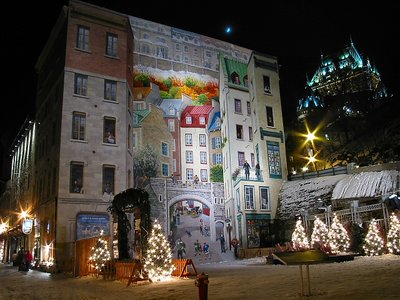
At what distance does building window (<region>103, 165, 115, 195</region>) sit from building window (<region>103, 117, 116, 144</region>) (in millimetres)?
2128

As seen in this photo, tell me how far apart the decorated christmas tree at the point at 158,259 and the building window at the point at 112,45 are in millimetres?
19676

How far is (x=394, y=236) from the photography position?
19625 mm

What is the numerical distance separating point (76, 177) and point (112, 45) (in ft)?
38.7

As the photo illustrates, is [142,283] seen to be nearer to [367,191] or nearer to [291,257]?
[291,257]

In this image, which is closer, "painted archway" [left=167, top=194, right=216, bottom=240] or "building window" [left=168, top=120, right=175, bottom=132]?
"painted archway" [left=167, top=194, right=216, bottom=240]

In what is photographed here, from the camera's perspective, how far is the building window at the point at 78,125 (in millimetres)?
27734

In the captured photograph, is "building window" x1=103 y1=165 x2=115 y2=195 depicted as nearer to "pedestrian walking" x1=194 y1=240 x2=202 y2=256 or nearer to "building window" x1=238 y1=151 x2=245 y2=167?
"pedestrian walking" x1=194 y1=240 x2=202 y2=256

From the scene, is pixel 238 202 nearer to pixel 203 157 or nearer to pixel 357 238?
pixel 203 157

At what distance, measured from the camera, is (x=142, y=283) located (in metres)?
14.4

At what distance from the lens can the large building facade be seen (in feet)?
88.9

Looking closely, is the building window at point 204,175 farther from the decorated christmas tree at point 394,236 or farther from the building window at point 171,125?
the decorated christmas tree at point 394,236

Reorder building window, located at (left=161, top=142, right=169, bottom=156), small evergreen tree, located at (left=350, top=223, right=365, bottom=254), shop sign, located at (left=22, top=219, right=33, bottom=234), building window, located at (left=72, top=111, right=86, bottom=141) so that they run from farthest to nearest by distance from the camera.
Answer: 1. building window, located at (left=161, top=142, right=169, bottom=156)
2. shop sign, located at (left=22, top=219, right=33, bottom=234)
3. building window, located at (left=72, top=111, right=86, bottom=141)
4. small evergreen tree, located at (left=350, top=223, right=365, bottom=254)

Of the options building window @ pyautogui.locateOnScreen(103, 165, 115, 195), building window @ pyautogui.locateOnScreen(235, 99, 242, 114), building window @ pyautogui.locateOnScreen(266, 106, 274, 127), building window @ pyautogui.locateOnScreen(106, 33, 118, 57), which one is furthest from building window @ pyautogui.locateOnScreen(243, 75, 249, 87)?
building window @ pyautogui.locateOnScreen(103, 165, 115, 195)

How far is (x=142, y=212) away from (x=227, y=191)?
23.1 metres
